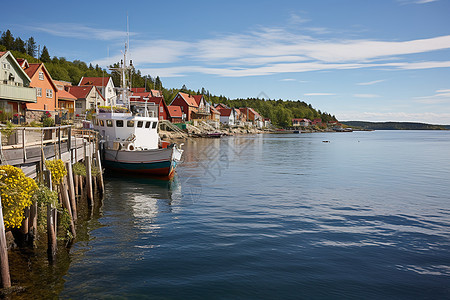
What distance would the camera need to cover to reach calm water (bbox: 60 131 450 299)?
1062 cm

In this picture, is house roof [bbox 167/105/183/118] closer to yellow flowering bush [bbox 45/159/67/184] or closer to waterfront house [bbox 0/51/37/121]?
waterfront house [bbox 0/51/37/121]

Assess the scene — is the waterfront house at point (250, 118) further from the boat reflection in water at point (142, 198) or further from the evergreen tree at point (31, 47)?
the boat reflection in water at point (142, 198)

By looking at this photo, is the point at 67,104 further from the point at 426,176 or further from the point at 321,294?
the point at 321,294

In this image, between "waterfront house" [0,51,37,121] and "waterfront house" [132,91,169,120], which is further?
"waterfront house" [132,91,169,120]

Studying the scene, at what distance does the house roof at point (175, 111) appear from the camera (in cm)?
10450

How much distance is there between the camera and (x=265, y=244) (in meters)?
14.3

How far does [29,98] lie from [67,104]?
82.9 ft

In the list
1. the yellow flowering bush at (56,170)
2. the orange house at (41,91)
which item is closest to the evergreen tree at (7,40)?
the orange house at (41,91)

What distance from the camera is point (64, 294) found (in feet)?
31.8

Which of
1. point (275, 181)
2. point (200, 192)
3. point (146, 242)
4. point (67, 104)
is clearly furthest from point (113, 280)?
point (67, 104)

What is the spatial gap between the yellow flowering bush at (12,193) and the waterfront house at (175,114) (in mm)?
94730

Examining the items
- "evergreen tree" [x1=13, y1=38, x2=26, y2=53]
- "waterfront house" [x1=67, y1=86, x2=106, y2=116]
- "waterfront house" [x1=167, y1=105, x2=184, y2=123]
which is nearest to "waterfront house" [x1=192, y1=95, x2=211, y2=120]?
"waterfront house" [x1=167, y1=105, x2=184, y2=123]

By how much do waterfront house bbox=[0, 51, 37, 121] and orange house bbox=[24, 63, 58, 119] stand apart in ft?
8.28

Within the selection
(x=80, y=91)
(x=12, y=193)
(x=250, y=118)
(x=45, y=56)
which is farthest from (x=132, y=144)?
(x=250, y=118)
